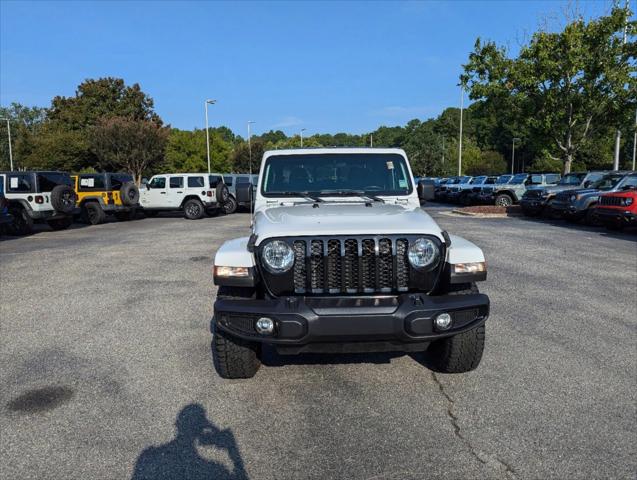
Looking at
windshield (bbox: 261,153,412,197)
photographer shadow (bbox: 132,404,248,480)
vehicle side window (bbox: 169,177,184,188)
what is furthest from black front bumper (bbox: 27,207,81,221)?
photographer shadow (bbox: 132,404,248,480)

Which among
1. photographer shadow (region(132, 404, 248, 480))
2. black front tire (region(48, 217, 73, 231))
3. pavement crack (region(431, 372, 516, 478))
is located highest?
black front tire (region(48, 217, 73, 231))

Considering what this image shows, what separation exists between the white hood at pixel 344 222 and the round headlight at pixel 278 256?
7 cm

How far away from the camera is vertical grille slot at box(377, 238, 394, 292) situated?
3547 mm

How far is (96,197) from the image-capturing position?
59.7 feet

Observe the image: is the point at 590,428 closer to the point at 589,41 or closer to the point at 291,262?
the point at 291,262

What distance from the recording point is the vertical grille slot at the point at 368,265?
3533 mm

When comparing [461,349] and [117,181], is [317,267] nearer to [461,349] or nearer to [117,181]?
[461,349]

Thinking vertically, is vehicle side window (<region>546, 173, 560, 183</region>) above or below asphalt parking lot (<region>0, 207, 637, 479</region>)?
above

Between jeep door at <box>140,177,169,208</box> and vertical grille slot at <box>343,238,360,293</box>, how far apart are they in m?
18.4

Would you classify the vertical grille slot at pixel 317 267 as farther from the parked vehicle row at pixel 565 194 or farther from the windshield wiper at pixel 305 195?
the parked vehicle row at pixel 565 194

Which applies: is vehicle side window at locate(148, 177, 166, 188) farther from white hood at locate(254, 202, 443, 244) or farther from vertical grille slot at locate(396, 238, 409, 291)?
vertical grille slot at locate(396, 238, 409, 291)

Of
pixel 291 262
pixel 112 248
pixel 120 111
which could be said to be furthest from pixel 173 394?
pixel 120 111

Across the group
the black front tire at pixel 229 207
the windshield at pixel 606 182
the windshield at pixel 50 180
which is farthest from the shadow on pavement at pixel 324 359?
the black front tire at pixel 229 207

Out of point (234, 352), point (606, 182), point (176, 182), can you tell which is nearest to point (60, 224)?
point (176, 182)
